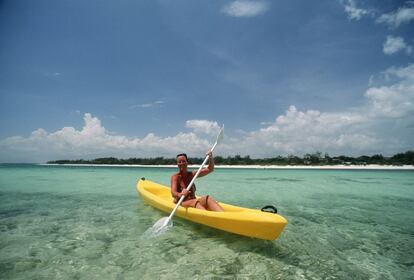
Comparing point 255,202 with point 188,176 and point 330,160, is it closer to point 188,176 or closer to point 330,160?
point 188,176

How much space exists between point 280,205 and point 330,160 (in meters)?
53.8

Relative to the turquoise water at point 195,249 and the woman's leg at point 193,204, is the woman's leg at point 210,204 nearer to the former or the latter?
the woman's leg at point 193,204

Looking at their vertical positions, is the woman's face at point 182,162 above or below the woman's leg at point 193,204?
above

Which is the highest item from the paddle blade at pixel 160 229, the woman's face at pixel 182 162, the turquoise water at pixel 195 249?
the woman's face at pixel 182 162

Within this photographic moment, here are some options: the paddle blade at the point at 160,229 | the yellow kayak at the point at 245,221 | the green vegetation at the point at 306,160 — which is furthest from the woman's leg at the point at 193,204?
the green vegetation at the point at 306,160

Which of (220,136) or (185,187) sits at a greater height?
(220,136)

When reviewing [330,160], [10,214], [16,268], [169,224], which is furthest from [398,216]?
[330,160]

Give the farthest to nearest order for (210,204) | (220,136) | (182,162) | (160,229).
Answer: (220,136)
(182,162)
(210,204)
(160,229)

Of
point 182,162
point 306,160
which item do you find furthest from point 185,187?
point 306,160

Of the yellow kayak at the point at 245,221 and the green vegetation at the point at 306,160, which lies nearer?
the yellow kayak at the point at 245,221

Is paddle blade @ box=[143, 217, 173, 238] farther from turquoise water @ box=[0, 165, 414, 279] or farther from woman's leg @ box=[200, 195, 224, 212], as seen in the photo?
woman's leg @ box=[200, 195, 224, 212]

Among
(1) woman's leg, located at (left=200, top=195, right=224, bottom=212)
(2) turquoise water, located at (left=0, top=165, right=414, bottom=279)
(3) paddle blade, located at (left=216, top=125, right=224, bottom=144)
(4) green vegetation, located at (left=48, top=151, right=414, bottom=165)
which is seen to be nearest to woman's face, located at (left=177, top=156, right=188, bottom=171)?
(1) woman's leg, located at (left=200, top=195, right=224, bottom=212)

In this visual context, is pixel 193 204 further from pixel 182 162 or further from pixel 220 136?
Answer: pixel 220 136

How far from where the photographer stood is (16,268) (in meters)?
3.17
